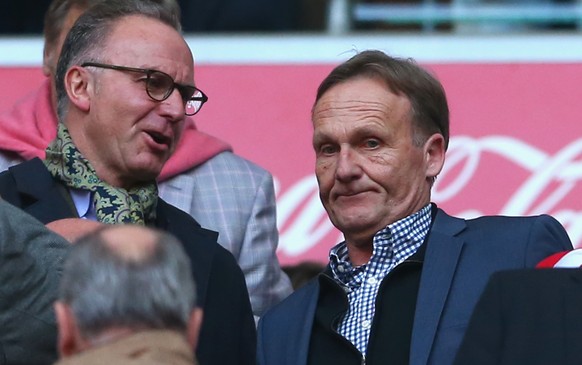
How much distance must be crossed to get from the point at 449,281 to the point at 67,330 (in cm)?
145

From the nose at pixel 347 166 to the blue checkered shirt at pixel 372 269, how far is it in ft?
0.50

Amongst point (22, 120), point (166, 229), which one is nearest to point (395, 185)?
point (166, 229)

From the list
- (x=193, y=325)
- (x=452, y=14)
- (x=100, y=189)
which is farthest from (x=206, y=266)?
(x=452, y=14)

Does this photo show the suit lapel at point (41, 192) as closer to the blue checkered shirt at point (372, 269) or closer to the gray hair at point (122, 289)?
the blue checkered shirt at point (372, 269)

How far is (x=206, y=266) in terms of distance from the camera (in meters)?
3.84

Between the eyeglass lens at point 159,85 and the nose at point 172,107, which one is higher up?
the eyeglass lens at point 159,85

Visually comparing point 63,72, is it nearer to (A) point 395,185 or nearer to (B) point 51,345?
(A) point 395,185

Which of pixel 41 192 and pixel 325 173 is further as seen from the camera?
pixel 325 173

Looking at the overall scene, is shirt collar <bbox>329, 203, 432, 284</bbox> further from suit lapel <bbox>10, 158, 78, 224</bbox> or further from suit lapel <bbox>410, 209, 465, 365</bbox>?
suit lapel <bbox>10, 158, 78, 224</bbox>

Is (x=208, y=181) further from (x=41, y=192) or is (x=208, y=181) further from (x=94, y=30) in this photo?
(x=41, y=192)

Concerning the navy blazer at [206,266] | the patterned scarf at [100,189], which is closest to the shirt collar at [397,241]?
the navy blazer at [206,266]

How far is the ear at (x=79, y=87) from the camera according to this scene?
155 inches

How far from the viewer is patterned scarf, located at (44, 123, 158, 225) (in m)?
3.76

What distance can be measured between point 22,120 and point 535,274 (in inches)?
67.8
